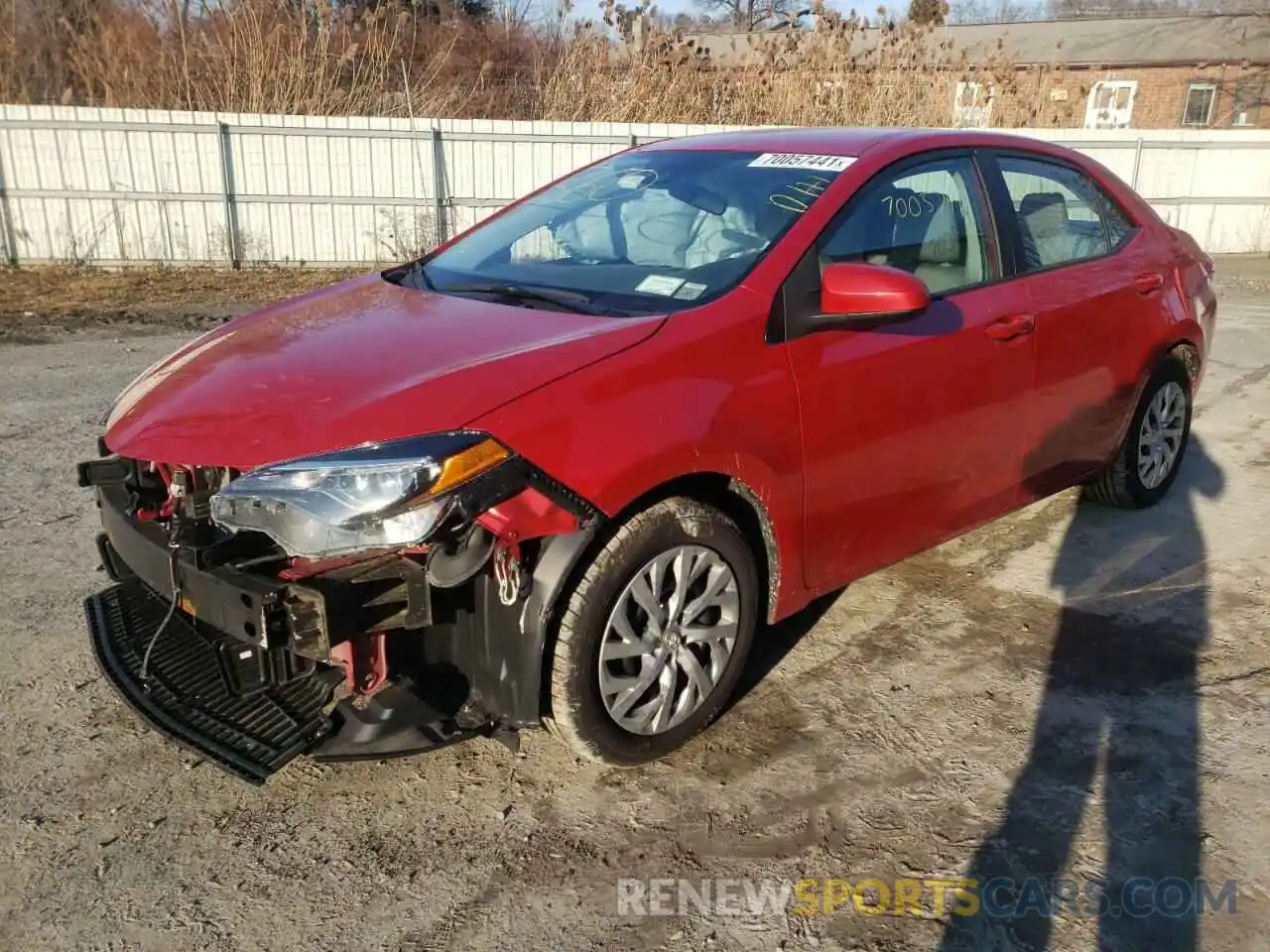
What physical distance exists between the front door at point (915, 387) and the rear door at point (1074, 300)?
148 mm

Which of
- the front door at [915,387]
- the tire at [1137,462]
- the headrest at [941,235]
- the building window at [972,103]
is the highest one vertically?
the building window at [972,103]

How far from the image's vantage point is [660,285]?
3.19 meters

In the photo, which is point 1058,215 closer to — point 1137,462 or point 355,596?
point 1137,462

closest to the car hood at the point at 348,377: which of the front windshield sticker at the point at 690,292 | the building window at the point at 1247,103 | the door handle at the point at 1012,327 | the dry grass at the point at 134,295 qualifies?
the front windshield sticker at the point at 690,292

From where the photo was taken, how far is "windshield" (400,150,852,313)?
10.5 ft

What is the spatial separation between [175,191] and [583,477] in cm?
1197

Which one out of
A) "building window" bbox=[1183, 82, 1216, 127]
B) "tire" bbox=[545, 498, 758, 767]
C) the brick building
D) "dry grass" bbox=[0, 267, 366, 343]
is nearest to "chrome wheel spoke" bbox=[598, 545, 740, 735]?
"tire" bbox=[545, 498, 758, 767]

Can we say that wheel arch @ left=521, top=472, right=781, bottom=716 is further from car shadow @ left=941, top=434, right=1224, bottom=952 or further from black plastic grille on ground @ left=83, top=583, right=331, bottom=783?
car shadow @ left=941, top=434, right=1224, bottom=952

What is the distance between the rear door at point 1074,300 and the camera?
157 inches

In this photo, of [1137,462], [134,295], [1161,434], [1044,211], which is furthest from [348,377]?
[134,295]

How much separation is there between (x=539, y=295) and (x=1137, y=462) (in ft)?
10.2

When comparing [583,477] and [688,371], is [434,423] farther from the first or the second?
[688,371]

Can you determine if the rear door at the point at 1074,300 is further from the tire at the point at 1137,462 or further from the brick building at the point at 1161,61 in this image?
the brick building at the point at 1161,61

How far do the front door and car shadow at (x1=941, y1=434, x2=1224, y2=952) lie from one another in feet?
2.11
